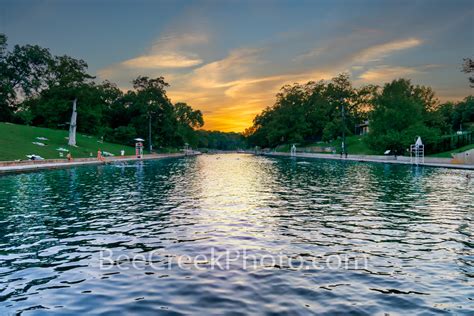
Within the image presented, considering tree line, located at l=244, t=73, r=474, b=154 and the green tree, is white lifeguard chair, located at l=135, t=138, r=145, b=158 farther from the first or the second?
the green tree

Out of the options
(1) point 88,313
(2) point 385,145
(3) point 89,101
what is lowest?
(1) point 88,313

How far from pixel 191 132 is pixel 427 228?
151718mm

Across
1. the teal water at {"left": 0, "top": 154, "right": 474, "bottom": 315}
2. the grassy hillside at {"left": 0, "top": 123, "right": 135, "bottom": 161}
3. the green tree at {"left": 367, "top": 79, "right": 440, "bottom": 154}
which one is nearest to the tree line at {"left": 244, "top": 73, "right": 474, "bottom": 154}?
the green tree at {"left": 367, "top": 79, "right": 440, "bottom": 154}

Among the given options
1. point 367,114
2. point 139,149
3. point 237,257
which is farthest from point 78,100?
point 237,257

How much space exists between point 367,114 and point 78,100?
68.5m

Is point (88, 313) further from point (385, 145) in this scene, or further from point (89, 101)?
point (89, 101)

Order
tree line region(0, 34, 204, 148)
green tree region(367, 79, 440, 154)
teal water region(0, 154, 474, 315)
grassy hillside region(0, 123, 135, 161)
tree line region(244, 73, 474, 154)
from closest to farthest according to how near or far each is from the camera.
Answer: teal water region(0, 154, 474, 315) → grassy hillside region(0, 123, 135, 161) → green tree region(367, 79, 440, 154) → tree line region(244, 73, 474, 154) → tree line region(0, 34, 204, 148)

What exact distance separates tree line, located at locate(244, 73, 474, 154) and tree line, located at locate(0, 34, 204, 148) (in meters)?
50.0

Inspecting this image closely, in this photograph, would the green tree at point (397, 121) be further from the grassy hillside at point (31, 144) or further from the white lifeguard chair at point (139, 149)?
the grassy hillside at point (31, 144)

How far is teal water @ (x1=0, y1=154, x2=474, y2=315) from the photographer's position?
7.35 meters

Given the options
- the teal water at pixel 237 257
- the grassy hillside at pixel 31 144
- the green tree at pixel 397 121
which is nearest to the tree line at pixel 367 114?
the green tree at pixel 397 121

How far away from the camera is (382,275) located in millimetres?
8828

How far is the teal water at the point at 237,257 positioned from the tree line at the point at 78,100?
6806 cm

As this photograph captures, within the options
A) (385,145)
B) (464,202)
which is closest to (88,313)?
(464,202)
